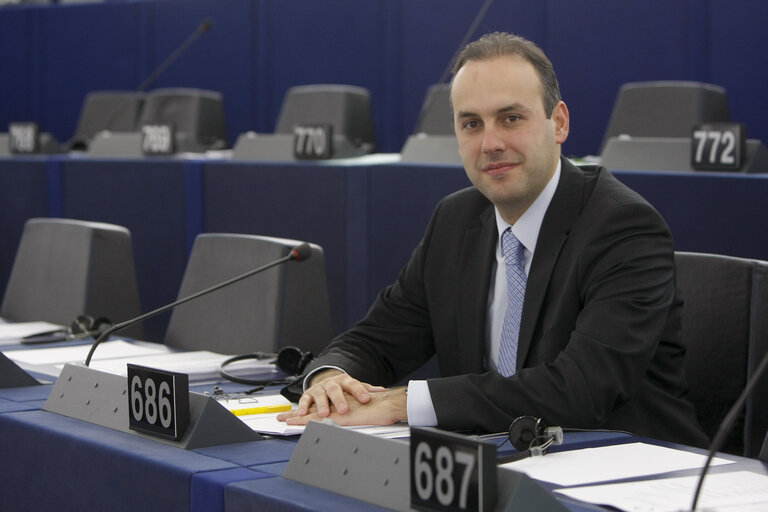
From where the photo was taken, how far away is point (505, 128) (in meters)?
2.05

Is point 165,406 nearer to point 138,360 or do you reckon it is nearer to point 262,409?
point 262,409

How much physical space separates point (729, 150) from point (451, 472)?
2222 millimetres

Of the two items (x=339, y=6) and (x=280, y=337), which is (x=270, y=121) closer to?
(x=339, y=6)

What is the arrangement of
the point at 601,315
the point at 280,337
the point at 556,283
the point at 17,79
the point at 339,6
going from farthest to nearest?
the point at 17,79, the point at 339,6, the point at 280,337, the point at 556,283, the point at 601,315

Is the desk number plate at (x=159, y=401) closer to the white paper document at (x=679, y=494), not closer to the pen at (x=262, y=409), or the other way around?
the pen at (x=262, y=409)

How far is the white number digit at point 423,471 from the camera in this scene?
1.29 m

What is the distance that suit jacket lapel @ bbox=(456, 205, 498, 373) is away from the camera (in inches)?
83.8

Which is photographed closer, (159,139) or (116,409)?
(116,409)

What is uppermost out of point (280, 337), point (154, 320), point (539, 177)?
point (539, 177)

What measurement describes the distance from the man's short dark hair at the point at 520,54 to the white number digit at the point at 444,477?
97cm

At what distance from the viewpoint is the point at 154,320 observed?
436cm

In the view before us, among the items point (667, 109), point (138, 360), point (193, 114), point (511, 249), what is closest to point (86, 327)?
point (138, 360)

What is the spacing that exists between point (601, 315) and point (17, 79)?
808 centimetres

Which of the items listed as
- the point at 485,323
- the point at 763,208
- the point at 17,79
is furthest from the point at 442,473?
the point at 17,79
